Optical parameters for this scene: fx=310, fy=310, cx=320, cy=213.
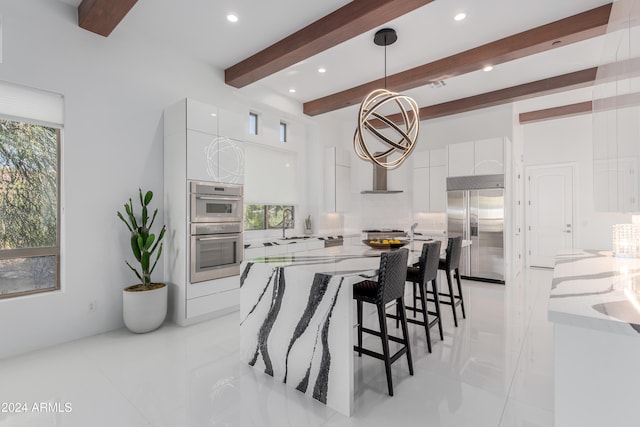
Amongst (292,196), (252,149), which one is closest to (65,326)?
(252,149)

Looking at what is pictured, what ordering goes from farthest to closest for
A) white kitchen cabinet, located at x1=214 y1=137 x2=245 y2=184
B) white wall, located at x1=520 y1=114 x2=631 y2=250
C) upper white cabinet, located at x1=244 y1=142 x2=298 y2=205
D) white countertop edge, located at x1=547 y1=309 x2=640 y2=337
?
white wall, located at x1=520 y1=114 x2=631 y2=250 → upper white cabinet, located at x1=244 y1=142 x2=298 y2=205 → white kitchen cabinet, located at x1=214 y1=137 x2=245 y2=184 → white countertop edge, located at x1=547 y1=309 x2=640 y2=337

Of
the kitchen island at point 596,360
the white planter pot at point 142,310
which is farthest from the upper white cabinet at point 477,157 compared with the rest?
the white planter pot at point 142,310

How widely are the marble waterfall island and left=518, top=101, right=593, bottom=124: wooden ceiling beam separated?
5613 mm

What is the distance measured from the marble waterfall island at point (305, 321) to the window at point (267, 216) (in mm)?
2674

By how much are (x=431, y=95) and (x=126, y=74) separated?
459 cm

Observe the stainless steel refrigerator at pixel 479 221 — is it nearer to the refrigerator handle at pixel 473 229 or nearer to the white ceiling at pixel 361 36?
the refrigerator handle at pixel 473 229

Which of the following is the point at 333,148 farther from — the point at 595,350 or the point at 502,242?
the point at 595,350

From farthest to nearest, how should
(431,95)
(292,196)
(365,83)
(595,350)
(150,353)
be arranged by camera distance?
(292,196) → (431,95) → (365,83) → (150,353) → (595,350)

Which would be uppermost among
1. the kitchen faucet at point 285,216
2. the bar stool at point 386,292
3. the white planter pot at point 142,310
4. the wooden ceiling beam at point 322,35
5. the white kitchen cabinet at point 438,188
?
the wooden ceiling beam at point 322,35

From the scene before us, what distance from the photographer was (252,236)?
207 inches

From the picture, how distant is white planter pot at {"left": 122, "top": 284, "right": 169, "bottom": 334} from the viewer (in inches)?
129

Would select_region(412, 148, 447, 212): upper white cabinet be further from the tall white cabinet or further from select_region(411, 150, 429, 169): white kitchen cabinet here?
the tall white cabinet

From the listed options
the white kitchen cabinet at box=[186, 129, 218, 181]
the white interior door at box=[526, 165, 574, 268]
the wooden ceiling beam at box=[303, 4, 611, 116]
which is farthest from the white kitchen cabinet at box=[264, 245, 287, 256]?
the white interior door at box=[526, 165, 574, 268]

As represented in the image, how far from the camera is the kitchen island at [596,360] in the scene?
3.69ft
